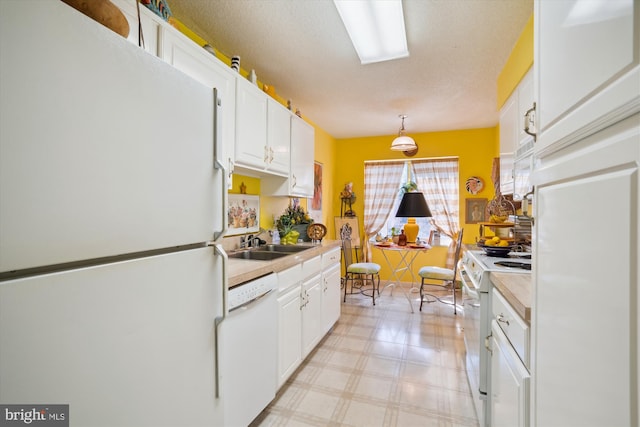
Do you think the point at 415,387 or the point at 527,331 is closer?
the point at 527,331

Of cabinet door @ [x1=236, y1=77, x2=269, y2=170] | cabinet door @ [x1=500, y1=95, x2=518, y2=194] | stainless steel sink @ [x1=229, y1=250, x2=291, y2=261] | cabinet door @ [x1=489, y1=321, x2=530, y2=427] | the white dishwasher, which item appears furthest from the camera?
stainless steel sink @ [x1=229, y1=250, x2=291, y2=261]

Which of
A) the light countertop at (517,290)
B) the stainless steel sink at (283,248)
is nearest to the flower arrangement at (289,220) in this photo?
the stainless steel sink at (283,248)

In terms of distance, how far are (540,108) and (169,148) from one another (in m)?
1.06

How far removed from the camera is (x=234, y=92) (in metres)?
1.98

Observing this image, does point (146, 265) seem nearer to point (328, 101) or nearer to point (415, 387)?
point (415, 387)

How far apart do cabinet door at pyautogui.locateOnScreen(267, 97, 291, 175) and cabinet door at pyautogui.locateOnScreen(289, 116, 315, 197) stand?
0.38ft

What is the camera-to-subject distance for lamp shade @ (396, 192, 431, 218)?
12.6 ft

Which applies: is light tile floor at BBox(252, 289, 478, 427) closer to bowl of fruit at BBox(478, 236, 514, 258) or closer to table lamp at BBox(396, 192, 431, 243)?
bowl of fruit at BBox(478, 236, 514, 258)

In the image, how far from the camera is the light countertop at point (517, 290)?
0.96 metres

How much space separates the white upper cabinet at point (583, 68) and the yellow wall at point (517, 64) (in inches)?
57.4

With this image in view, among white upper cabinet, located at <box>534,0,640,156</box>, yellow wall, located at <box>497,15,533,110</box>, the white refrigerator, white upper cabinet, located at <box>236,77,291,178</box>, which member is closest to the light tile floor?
the white refrigerator

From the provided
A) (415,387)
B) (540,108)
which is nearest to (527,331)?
(540,108)

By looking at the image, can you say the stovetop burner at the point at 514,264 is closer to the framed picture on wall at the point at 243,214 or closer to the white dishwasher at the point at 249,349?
the white dishwasher at the point at 249,349

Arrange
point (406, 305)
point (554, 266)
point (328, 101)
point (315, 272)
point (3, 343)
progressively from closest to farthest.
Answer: point (3, 343), point (554, 266), point (315, 272), point (328, 101), point (406, 305)
